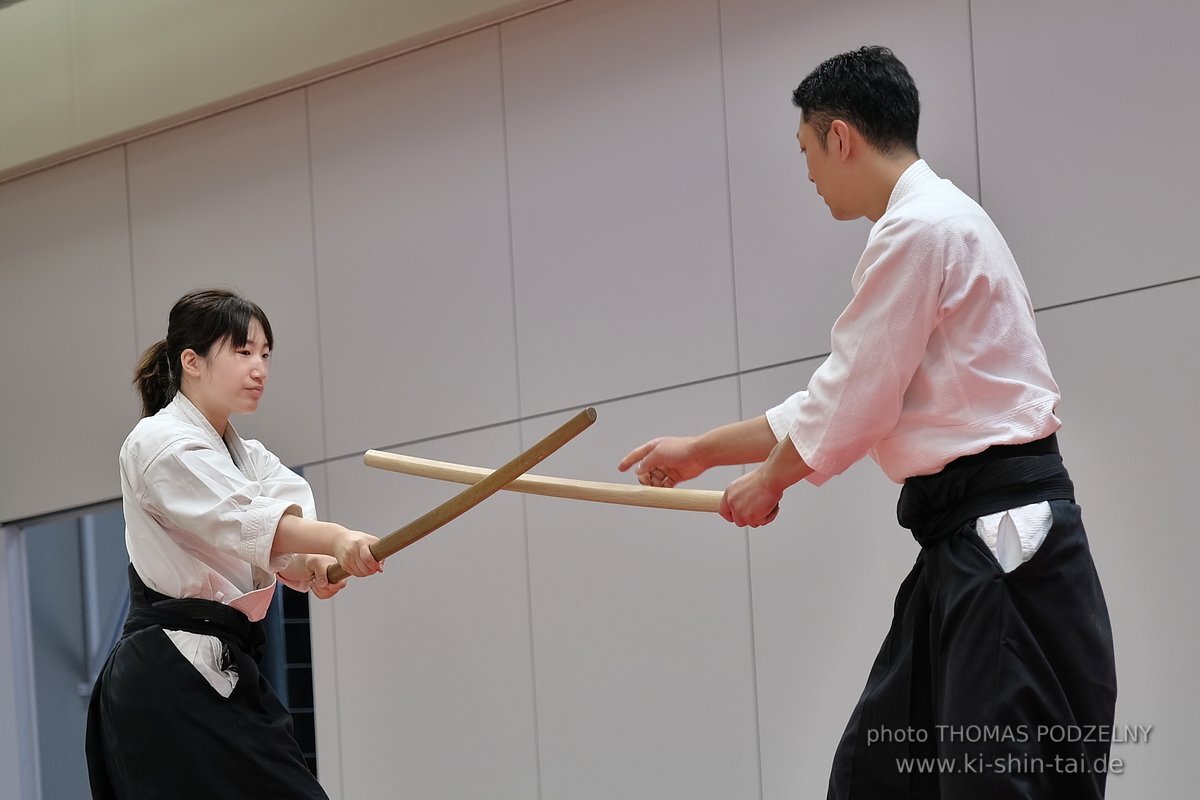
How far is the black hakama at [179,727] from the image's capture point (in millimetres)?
2719

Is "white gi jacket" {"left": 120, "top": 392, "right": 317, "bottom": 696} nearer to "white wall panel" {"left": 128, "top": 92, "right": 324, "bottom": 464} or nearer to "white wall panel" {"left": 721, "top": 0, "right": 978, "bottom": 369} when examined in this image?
"white wall panel" {"left": 721, "top": 0, "right": 978, "bottom": 369}

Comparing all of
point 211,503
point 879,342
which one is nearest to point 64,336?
point 211,503

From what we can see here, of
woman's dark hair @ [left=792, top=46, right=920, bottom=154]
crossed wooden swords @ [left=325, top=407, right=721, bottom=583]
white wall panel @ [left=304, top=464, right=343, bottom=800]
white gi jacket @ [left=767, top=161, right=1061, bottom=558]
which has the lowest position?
white wall panel @ [left=304, top=464, right=343, bottom=800]

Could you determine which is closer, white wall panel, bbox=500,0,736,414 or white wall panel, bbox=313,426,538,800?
white wall panel, bbox=500,0,736,414

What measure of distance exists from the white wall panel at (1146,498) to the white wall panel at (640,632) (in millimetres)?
1095

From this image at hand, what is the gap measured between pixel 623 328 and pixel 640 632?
3.23 ft

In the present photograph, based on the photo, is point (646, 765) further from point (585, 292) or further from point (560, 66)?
point (560, 66)

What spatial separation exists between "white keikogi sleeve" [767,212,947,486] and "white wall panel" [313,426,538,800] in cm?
283

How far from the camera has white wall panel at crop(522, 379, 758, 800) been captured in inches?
178

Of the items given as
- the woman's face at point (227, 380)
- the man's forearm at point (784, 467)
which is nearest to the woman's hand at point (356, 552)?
the woman's face at point (227, 380)

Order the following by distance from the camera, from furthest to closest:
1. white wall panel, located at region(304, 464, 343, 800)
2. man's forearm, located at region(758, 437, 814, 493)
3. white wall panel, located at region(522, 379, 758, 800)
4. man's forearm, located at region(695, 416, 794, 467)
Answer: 1. white wall panel, located at region(304, 464, 343, 800)
2. white wall panel, located at region(522, 379, 758, 800)
3. man's forearm, located at region(695, 416, 794, 467)
4. man's forearm, located at region(758, 437, 814, 493)

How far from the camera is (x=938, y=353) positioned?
219cm

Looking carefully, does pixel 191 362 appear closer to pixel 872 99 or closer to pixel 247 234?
pixel 872 99

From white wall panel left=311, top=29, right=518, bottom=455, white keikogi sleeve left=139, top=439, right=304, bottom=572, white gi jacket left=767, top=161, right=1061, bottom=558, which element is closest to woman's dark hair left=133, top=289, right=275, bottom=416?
white keikogi sleeve left=139, top=439, right=304, bottom=572
